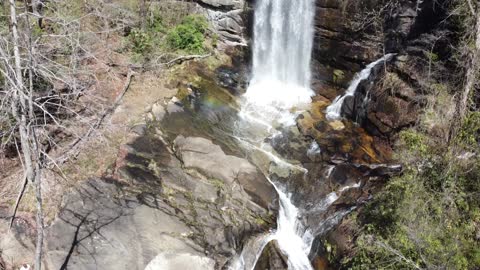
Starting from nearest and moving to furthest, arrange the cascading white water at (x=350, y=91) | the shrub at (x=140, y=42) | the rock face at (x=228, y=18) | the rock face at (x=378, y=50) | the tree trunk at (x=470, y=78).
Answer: the tree trunk at (x=470, y=78) < the rock face at (x=378, y=50) < the cascading white water at (x=350, y=91) < the shrub at (x=140, y=42) < the rock face at (x=228, y=18)

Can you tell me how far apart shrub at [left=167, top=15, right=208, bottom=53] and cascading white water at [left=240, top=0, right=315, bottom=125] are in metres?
2.40

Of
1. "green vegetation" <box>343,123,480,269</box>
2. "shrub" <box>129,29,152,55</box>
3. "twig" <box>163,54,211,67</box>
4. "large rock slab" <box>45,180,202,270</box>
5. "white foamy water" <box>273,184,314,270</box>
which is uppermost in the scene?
"shrub" <box>129,29,152,55</box>

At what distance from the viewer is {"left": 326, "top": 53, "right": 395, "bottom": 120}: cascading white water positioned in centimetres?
1442

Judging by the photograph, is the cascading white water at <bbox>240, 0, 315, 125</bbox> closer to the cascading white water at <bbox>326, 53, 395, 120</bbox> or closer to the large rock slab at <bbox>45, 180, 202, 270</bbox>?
the cascading white water at <bbox>326, 53, 395, 120</bbox>

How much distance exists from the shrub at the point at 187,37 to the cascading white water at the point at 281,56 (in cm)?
240

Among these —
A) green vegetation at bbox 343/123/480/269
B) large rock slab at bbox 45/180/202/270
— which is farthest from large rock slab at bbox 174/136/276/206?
green vegetation at bbox 343/123/480/269

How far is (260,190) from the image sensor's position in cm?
1074

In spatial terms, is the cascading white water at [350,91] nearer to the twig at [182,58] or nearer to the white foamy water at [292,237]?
the white foamy water at [292,237]

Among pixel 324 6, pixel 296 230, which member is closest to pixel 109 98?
pixel 296 230

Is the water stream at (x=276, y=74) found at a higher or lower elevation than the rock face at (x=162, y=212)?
higher

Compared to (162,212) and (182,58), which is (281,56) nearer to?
(182,58)

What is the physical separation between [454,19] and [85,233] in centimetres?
1110

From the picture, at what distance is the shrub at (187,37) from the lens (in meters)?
16.0

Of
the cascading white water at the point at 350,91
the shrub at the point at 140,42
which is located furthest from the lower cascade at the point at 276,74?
the shrub at the point at 140,42
